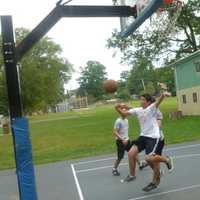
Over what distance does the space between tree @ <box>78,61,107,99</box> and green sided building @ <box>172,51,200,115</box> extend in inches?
3309

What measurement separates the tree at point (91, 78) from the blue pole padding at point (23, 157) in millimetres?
117462

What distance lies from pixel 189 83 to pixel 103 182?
93.4 feet

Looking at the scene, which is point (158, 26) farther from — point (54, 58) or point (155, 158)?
point (54, 58)

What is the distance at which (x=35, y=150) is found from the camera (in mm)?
22844

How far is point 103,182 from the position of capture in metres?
11.5

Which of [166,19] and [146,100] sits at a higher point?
[166,19]

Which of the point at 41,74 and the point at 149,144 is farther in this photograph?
the point at 41,74

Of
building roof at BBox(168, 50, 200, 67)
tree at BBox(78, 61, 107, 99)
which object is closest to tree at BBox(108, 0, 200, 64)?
building roof at BBox(168, 50, 200, 67)

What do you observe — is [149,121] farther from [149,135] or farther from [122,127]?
[122,127]

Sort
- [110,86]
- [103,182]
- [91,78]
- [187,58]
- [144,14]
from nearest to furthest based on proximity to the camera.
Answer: [144,14]
[110,86]
[103,182]
[187,58]
[91,78]

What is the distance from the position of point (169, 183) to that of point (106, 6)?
14.2 ft

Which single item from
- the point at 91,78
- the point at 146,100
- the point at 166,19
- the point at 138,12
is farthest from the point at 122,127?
the point at 91,78

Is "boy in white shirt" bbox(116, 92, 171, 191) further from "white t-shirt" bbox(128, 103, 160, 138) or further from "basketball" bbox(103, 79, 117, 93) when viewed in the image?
"basketball" bbox(103, 79, 117, 93)

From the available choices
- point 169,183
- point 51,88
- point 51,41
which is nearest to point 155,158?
point 169,183
